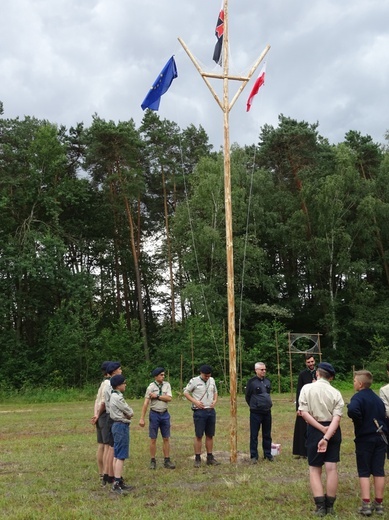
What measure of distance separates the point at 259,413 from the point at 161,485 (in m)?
2.42

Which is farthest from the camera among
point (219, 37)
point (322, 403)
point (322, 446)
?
point (219, 37)

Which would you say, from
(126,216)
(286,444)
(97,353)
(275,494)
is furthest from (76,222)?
(275,494)

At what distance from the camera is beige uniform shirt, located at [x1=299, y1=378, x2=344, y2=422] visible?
20.2 feet

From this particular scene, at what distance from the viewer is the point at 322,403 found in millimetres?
6168

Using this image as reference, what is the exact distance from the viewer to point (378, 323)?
33.9 meters

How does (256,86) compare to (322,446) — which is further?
(256,86)

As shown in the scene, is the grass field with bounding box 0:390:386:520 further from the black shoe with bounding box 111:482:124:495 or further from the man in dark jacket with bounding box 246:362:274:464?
the man in dark jacket with bounding box 246:362:274:464

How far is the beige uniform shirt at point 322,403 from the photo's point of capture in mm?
6164

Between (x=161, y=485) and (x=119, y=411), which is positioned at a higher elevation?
(x=119, y=411)

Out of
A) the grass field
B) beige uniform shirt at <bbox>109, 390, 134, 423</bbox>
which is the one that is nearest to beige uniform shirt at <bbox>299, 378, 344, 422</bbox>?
the grass field

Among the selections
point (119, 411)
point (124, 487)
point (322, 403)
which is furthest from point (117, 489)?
point (322, 403)

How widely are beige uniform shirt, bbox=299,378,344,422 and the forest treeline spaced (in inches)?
939

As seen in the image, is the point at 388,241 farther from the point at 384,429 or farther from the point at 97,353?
the point at 384,429

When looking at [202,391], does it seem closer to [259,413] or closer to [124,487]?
[259,413]
